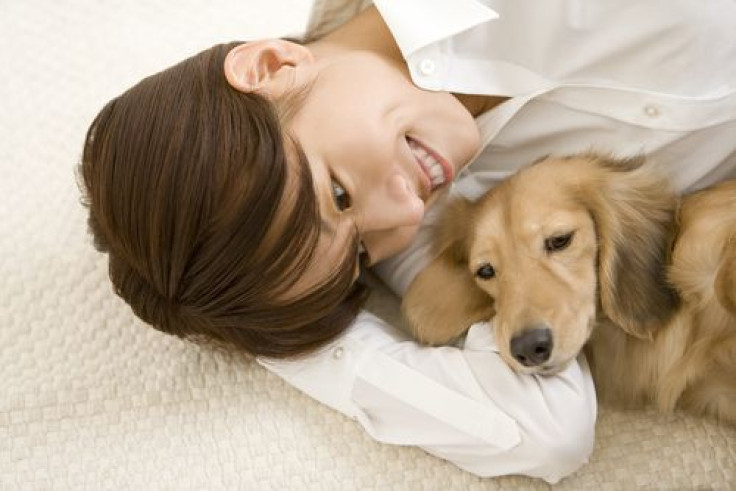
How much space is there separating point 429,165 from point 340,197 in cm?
21

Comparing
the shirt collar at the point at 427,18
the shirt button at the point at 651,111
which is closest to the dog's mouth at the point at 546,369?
the shirt button at the point at 651,111

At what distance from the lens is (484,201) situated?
1.52 meters

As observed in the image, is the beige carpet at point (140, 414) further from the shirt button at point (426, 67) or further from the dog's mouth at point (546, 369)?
the shirt button at point (426, 67)

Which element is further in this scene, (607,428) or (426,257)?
(426,257)

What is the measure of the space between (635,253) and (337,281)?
19.1 inches

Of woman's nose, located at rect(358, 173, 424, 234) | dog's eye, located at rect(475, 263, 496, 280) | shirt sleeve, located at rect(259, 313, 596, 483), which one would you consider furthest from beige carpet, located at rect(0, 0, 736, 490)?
woman's nose, located at rect(358, 173, 424, 234)

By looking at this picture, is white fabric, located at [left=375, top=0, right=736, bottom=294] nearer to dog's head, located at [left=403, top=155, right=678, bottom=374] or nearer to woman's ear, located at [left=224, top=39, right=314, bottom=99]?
dog's head, located at [left=403, top=155, right=678, bottom=374]

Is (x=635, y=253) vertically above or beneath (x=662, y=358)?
above

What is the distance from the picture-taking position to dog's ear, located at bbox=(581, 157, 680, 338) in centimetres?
137

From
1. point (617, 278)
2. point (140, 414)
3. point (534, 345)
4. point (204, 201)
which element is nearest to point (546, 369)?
point (534, 345)

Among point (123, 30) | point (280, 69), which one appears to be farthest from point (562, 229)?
point (123, 30)

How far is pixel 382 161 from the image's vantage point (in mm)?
1331

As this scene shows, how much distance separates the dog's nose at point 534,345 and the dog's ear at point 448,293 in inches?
8.4

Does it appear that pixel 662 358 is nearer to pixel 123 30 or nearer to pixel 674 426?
pixel 674 426
